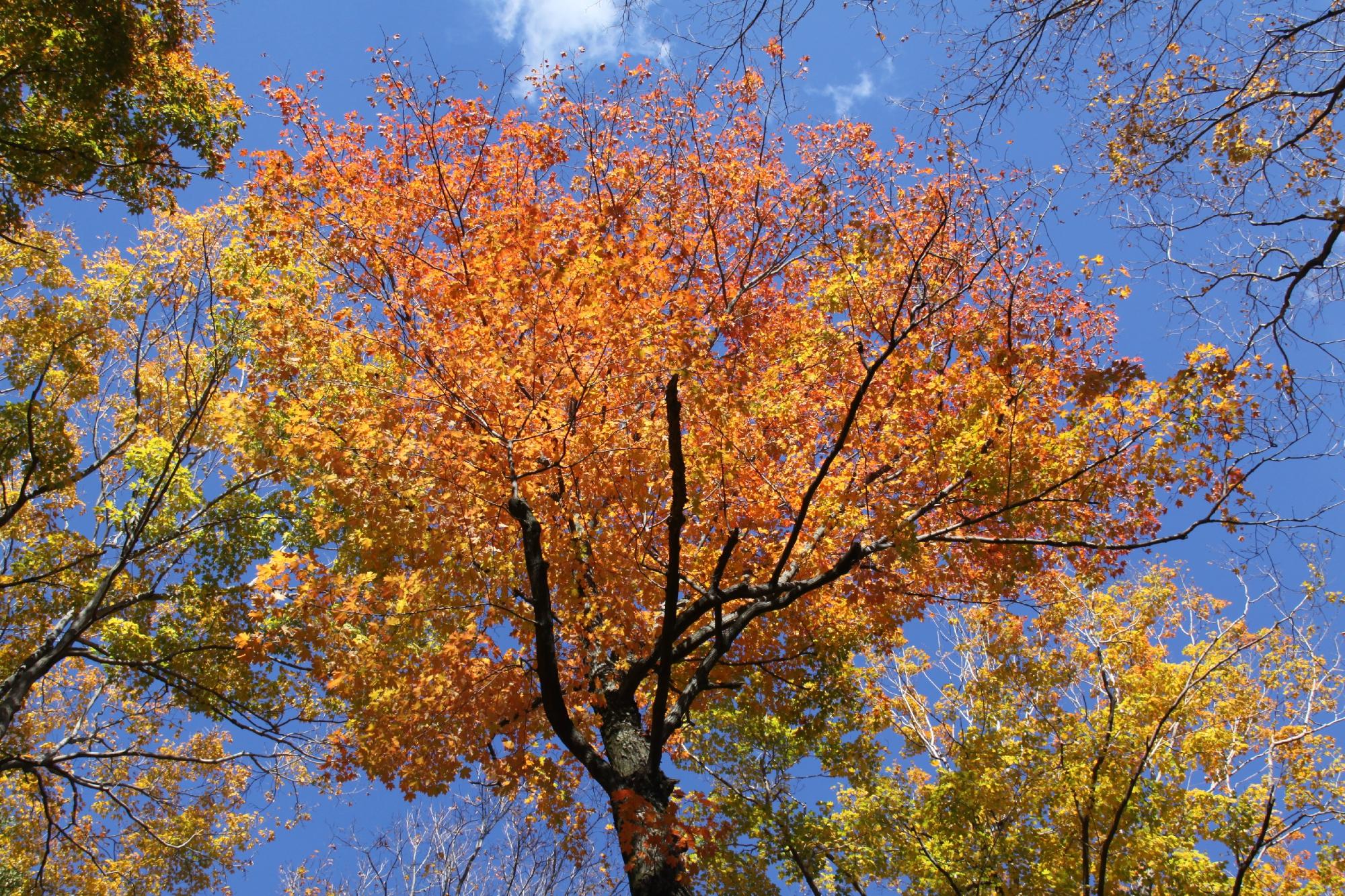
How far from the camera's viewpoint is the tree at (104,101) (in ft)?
19.9

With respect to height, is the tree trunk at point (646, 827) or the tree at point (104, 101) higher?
the tree at point (104, 101)

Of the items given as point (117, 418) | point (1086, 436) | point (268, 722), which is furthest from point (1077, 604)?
point (117, 418)

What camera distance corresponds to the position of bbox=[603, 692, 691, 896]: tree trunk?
5297 millimetres

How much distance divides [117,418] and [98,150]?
278 inches

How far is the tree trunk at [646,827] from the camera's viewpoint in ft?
17.4

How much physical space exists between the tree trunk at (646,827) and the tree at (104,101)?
6.70 m

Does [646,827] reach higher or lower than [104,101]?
lower

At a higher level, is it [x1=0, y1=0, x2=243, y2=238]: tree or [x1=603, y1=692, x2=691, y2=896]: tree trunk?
[x1=0, y1=0, x2=243, y2=238]: tree

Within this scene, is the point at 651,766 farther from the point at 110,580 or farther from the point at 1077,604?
the point at 1077,604

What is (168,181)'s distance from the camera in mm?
7188

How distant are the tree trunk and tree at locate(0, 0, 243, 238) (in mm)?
6701

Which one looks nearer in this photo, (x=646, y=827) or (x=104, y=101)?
(x=646, y=827)

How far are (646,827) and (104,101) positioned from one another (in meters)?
7.47

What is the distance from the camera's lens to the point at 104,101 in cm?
664
